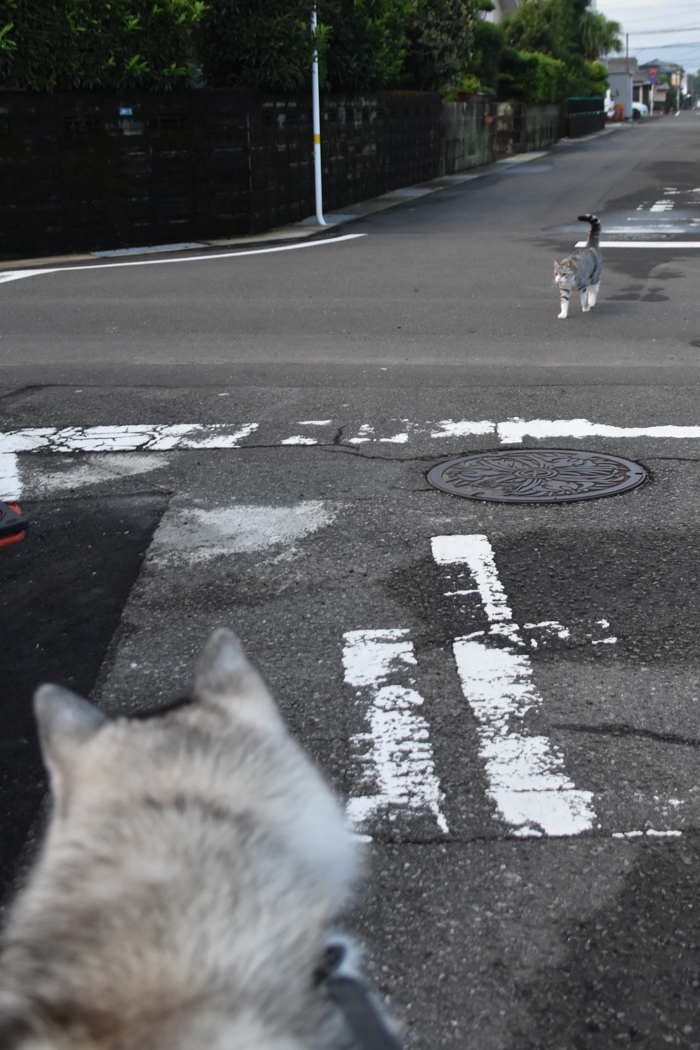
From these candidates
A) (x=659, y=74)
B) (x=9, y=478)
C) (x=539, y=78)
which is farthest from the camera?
(x=659, y=74)

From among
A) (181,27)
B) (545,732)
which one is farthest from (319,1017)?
(181,27)

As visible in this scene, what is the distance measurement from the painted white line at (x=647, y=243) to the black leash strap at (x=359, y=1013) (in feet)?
52.6

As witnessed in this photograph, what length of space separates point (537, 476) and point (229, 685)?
4707 mm

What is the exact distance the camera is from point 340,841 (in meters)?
1.71

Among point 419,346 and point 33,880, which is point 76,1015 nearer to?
point 33,880

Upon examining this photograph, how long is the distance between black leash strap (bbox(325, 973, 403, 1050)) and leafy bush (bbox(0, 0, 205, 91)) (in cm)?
1709

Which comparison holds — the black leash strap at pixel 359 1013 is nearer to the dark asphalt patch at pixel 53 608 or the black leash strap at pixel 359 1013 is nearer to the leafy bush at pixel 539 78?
the dark asphalt patch at pixel 53 608

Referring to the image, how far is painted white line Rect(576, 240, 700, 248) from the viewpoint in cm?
1678

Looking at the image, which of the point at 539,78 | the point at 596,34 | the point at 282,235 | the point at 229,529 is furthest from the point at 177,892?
the point at 596,34

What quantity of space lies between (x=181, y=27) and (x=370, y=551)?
15454 millimetres

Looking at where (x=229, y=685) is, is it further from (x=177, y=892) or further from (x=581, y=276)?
(x=581, y=276)

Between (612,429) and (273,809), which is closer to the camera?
(273,809)

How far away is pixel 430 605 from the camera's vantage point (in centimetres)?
466

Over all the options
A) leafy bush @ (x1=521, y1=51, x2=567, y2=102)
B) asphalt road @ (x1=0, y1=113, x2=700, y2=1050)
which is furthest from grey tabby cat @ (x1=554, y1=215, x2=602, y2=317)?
leafy bush @ (x1=521, y1=51, x2=567, y2=102)
